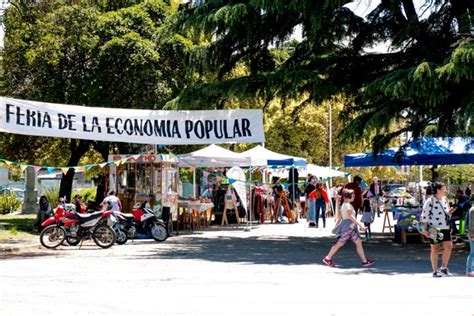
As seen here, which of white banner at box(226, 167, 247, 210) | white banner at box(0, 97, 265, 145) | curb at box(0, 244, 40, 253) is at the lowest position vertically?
curb at box(0, 244, 40, 253)

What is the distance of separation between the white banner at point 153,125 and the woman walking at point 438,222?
8.10 meters

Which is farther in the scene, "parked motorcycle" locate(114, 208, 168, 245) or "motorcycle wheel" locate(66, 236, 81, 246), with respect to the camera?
"parked motorcycle" locate(114, 208, 168, 245)

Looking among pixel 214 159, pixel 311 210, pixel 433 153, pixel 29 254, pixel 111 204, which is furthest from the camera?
pixel 311 210

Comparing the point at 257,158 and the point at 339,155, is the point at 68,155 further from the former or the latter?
the point at 339,155

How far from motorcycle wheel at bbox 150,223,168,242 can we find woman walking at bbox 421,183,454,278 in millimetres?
10183

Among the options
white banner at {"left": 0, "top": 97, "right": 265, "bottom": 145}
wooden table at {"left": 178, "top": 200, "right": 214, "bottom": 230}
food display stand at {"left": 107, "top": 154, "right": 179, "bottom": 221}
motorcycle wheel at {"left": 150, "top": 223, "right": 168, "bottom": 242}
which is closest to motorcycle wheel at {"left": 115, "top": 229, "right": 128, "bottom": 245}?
motorcycle wheel at {"left": 150, "top": 223, "right": 168, "bottom": 242}

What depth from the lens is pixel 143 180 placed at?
24828 mm

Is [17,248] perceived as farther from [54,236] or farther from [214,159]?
[214,159]

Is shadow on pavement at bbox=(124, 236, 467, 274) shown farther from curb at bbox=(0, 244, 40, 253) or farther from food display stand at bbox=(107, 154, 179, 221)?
curb at bbox=(0, 244, 40, 253)

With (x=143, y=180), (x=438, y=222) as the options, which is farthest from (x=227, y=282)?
(x=143, y=180)

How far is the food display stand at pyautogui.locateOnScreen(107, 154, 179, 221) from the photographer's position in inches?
958

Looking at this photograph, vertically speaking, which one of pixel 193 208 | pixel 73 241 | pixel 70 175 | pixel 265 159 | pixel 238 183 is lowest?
pixel 73 241

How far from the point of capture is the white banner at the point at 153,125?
20.5 metres

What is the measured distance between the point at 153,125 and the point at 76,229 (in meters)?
3.69
